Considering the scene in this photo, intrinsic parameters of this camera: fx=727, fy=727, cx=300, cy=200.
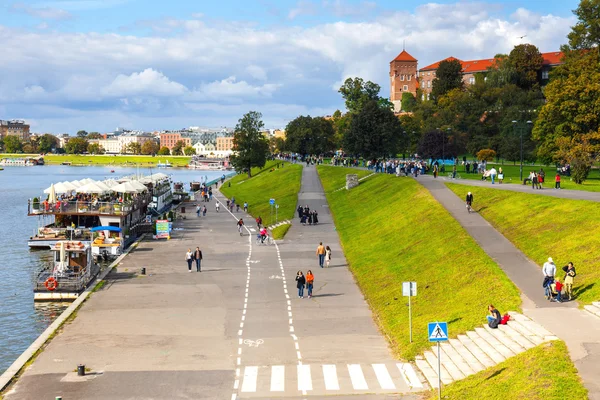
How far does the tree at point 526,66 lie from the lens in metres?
147

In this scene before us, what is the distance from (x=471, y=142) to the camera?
116500 millimetres

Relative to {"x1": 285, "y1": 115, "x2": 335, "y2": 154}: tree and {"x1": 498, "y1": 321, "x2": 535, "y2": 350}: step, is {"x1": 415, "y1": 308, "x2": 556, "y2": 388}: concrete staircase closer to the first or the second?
{"x1": 498, "y1": 321, "x2": 535, "y2": 350}: step

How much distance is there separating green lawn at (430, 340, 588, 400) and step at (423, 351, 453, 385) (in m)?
0.62

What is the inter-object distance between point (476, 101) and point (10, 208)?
7936 cm

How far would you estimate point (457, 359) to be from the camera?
2464cm

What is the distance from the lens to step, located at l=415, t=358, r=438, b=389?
917 inches

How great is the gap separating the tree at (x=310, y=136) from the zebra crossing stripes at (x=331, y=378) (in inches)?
5460

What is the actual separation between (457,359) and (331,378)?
4342 millimetres

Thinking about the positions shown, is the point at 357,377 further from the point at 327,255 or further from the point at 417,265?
the point at 327,255

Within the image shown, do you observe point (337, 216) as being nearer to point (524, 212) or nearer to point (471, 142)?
point (524, 212)

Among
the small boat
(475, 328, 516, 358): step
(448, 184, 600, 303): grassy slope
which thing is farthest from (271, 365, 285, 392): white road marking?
the small boat

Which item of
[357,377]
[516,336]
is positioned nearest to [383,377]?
[357,377]

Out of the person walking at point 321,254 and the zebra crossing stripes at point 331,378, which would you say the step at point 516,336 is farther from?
the person walking at point 321,254

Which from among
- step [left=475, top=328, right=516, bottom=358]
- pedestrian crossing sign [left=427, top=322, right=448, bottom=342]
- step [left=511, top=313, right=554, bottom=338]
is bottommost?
step [left=475, top=328, right=516, bottom=358]
